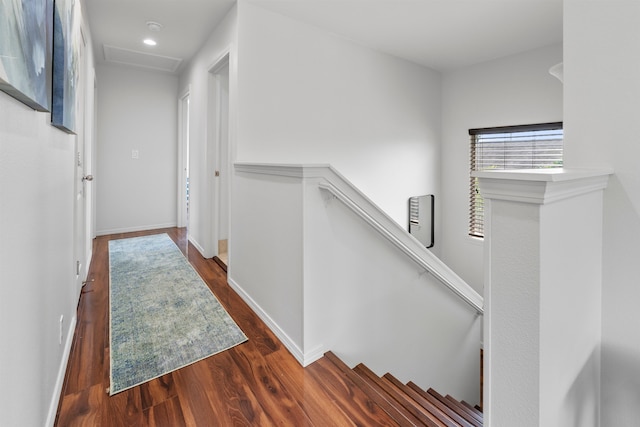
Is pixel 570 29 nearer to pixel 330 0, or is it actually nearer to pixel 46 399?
pixel 330 0

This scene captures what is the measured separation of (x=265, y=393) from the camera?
4.98ft

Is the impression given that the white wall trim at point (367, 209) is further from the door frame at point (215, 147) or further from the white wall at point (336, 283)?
the door frame at point (215, 147)

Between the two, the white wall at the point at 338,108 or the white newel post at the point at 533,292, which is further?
the white wall at the point at 338,108

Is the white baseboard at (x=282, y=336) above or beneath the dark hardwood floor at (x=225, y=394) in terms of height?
above

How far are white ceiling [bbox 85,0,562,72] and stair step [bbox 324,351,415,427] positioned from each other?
270 cm

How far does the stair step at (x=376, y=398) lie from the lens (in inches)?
53.6

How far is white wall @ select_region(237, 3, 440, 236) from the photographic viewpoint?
8.86ft

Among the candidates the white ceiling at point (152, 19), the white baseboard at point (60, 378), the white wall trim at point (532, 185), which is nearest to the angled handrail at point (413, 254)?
the white wall trim at point (532, 185)

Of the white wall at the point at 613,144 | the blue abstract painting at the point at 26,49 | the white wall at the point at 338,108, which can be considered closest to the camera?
the blue abstract painting at the point at 26,49

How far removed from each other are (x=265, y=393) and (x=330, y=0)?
2.84 m

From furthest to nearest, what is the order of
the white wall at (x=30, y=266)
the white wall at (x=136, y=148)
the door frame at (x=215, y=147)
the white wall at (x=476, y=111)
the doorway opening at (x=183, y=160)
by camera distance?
the doorway opening at (x=183, y=160) → the white wall at (x=136, y=148) → the white wall at (x=476, y=111) → the door frame at (x=215, y=147) → the white wall at (x=30, y=266)

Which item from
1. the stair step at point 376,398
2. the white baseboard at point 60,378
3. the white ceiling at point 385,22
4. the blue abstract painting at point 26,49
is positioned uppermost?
the white ceiling at point 385,22

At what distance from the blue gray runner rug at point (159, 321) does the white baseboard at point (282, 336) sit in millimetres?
188

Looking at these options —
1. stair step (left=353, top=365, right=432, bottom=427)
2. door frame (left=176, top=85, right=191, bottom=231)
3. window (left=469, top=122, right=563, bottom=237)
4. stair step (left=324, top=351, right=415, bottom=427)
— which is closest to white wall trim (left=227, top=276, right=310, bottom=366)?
stair step (left=324, top=351, right=415, bottom=427)
